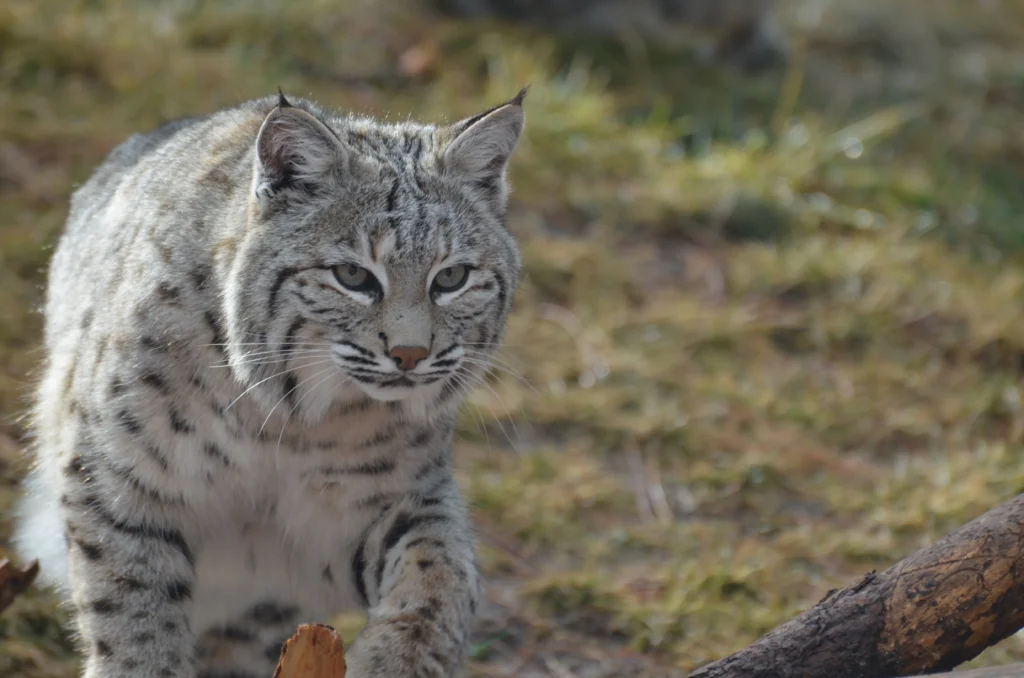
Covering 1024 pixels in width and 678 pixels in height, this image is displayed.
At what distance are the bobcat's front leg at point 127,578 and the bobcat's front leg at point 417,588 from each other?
468 millimetres

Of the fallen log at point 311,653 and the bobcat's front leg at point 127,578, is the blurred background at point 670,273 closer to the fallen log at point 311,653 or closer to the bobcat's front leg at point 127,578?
the bobcat's front leg at point 127,578

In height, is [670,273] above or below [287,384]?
below

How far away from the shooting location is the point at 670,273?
22.1 ft

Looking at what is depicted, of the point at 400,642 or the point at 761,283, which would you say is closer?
the point at 400,642

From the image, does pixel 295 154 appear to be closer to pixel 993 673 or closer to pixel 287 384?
pixel 287 384

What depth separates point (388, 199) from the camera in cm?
323

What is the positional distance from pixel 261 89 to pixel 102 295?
375 cm

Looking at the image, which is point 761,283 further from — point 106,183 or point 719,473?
point 106,183

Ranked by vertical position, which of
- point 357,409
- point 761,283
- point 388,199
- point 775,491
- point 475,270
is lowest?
point 775,491

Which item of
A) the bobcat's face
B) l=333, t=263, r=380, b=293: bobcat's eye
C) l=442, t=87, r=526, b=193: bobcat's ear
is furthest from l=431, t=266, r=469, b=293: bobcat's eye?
l=442, t=87, r=526, b=193: bobcat's ear

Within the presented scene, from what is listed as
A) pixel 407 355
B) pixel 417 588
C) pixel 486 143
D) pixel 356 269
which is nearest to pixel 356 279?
pixel 356 269

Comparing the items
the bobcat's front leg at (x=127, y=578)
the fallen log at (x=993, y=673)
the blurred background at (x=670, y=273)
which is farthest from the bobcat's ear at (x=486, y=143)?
the fallen log at (x=993, y=673)

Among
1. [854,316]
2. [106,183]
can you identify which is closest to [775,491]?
[854,316]

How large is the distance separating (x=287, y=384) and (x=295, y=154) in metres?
0.55
